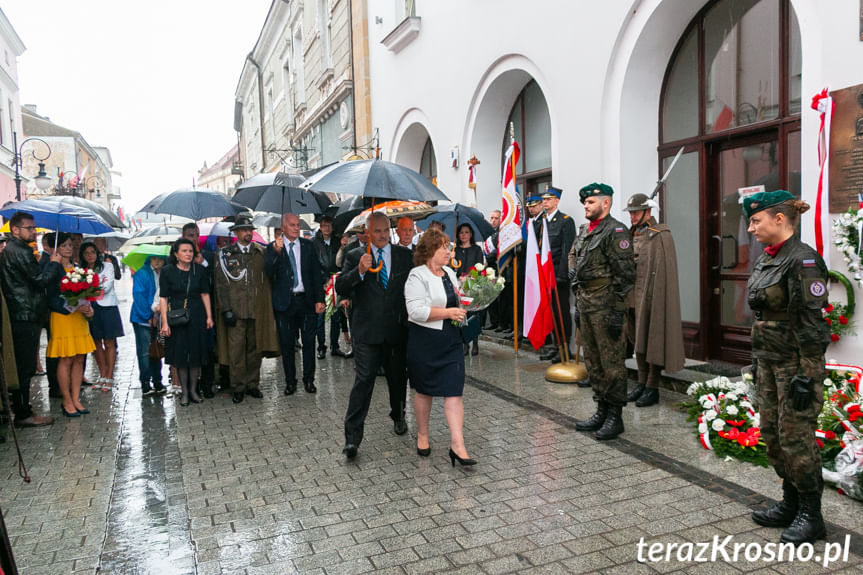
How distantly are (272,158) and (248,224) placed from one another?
1065 inches

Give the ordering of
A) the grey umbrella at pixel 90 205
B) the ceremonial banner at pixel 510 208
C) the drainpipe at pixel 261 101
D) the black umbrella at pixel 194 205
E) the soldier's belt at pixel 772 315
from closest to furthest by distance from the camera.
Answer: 1. the soldier's belt at pixel 772 315
2. the grey umbrella at pixel 90 205
3. the black umbrella at pixel 194 205
4. the ceremonial banner at pixel 510 208
5. the drainpipe at pixel 261 101

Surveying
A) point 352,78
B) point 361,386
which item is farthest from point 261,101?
point 361,386

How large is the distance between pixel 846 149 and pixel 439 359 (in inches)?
141

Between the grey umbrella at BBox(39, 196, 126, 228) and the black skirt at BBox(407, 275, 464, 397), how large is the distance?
4437mm

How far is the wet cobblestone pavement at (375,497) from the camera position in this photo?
3.38 meters

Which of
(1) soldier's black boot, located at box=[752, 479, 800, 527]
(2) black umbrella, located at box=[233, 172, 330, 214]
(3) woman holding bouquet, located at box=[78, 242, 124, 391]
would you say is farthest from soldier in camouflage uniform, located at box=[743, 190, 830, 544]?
(3) woman holding bouquet, located at box=[78, 242, 124, 391]

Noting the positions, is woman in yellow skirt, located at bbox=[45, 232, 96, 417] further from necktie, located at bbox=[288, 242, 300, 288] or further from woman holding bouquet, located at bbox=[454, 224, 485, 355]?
woman holding bouquet, located at bbox=[454, 224, 485, 355]

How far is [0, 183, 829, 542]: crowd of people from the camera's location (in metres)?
3.37

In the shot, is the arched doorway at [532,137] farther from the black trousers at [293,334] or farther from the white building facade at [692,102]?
the black trousers at [293,334]

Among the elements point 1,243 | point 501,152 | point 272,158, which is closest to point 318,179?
point 1,243

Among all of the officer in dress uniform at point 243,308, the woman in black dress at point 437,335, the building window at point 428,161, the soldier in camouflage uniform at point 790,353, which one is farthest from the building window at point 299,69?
the soldier in camouflage uniform at point 790,353

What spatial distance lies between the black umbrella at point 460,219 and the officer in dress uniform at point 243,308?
9.87ft

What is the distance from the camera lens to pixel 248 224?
6996 mm

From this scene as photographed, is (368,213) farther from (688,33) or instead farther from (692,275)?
(688,33)
